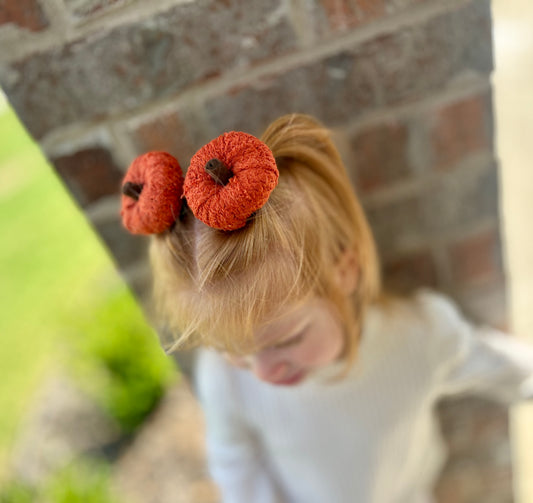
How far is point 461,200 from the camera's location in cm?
75

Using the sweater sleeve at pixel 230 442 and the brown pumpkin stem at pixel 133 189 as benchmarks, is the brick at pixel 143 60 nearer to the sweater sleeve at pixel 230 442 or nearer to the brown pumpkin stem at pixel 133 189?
the brown pumpkin stem at pixel 133 189

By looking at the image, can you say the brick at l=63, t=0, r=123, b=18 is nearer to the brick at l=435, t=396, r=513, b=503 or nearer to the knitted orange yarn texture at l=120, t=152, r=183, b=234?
the knitted orange yarn texture at l=120, t=152, r=183, b=234

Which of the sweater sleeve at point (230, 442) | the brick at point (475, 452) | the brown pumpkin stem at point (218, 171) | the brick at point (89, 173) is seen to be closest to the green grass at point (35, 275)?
the sweater sleeve at point (230, 442)

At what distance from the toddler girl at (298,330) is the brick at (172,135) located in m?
0.15

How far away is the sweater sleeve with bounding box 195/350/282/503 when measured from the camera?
0.80m

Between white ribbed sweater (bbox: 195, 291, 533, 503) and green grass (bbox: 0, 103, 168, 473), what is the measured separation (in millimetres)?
1053

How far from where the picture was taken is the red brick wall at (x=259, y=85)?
55 centimetres

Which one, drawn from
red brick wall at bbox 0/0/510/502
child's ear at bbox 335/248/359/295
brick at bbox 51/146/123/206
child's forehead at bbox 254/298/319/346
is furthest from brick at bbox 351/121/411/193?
brick at bbox 51/146/123/206

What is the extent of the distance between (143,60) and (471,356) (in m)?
0.71

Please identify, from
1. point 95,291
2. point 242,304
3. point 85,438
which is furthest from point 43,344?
point 242,304

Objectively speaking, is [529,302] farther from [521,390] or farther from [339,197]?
[339,197]

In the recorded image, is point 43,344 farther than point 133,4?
Yes

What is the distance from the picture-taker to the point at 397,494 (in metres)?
0.91

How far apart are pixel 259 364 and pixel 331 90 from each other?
39 cm
